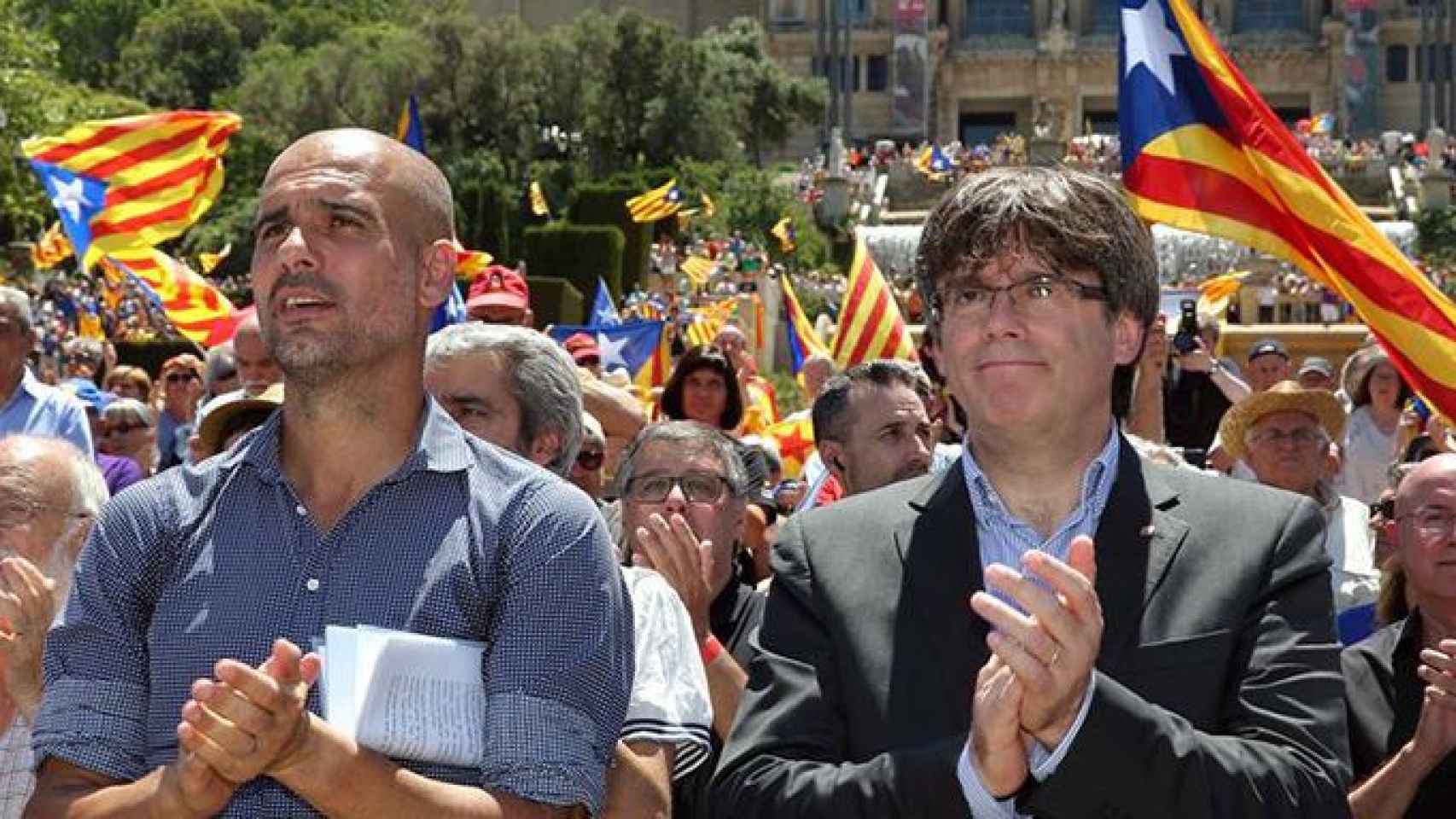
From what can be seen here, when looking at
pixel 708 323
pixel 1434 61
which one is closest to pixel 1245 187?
pixel 708 323

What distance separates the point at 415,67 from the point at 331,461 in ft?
140

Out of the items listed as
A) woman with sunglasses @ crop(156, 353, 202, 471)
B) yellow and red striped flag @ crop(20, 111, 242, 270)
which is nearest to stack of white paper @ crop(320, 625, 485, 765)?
woman with sunglasses @ crop(156, 353, 202, 471)

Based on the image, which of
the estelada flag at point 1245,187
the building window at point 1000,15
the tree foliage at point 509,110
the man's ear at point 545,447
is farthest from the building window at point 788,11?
the man's ear at point 545,447

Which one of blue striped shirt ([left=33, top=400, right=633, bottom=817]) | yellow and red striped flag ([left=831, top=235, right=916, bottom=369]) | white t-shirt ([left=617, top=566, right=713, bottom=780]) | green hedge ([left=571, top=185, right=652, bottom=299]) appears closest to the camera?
blue striped shirt ([left=33, top=400, right=633, bottom=817])

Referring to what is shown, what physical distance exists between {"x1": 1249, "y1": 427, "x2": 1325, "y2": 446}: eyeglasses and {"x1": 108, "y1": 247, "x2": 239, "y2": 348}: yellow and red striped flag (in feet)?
19.4

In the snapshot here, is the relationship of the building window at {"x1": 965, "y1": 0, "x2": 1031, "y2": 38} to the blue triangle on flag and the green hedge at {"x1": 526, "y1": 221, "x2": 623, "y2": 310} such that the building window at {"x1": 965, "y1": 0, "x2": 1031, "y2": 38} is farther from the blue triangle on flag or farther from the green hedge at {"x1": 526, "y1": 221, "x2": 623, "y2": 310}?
the blue triangle on flag

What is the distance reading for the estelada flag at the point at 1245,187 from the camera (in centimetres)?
660

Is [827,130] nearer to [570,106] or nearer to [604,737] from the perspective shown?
[570,106]

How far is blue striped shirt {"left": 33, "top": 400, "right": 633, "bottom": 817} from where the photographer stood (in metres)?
2.90

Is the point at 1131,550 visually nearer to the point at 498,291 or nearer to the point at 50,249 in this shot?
the point at 498,291

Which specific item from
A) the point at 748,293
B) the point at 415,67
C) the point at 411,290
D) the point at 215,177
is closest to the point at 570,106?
the point at 415,67

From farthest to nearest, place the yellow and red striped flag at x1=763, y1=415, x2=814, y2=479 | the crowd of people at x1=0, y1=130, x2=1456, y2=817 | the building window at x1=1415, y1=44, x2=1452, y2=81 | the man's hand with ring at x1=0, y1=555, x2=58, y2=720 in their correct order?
the building window at x1=1415, y1=44, x2=1452, y2=81 < the yellow and red striped flag at x1=763, y1=415, x2=814, y2=479 < the man's hand with ring at x1=0, y1=555, x2=58, y2=720 < the crowd of people at x1=0, y1=130, x2=1456, y2=817

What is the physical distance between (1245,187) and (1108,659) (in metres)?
4.69

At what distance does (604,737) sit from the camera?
2.97 meters
